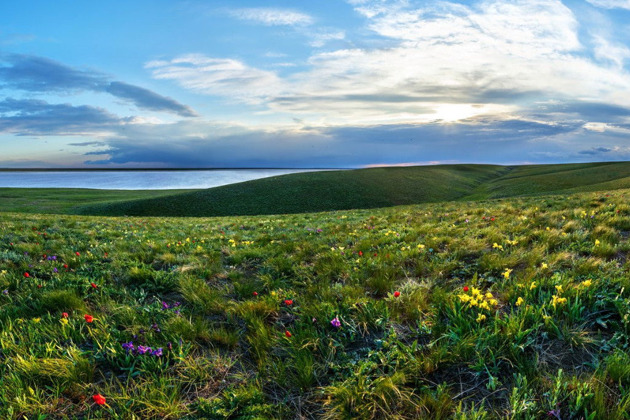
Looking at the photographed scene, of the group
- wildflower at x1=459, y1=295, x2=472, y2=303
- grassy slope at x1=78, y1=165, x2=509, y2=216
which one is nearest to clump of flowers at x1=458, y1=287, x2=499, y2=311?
wildflower at x1=459, y1=295, x2=472, y2=303

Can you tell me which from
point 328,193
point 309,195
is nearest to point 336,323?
point 309,195

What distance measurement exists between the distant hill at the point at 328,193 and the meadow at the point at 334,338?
158 feet

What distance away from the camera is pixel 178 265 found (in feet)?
22.4

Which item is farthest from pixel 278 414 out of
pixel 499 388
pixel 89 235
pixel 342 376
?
pixel 89 235

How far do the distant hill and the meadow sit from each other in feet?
158

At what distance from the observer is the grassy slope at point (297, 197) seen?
182ft

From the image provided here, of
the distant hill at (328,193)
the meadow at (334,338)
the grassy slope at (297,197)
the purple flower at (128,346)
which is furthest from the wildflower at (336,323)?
the grassy slope at (297,197)

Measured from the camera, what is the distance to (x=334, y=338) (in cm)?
379

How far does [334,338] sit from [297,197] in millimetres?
58676

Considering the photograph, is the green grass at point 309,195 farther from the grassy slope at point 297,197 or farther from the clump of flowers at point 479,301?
the clump of flowers at point 479,301

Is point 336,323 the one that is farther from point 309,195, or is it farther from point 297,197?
point 309,195

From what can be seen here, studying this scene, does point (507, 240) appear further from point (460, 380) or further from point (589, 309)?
point (460, 380)

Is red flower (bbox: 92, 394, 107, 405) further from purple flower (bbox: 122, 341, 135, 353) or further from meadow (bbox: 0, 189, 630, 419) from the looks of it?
purple flower (bbox: 122, 341, 135, 353)

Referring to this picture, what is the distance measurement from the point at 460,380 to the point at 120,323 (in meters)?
A: 4.28
